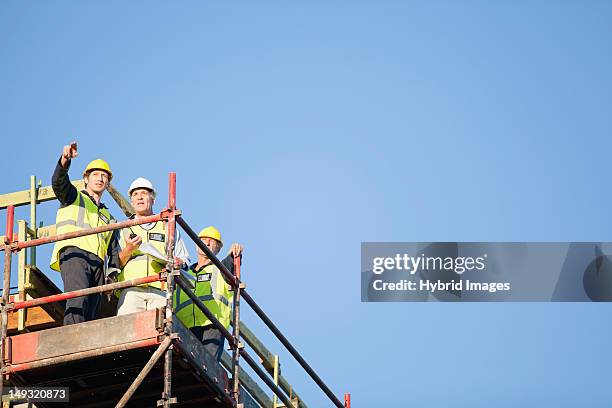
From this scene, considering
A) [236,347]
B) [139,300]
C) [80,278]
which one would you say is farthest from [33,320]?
[236,347]

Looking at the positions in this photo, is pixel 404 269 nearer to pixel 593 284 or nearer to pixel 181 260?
pixel 593 284

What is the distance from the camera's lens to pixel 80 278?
18844 mm

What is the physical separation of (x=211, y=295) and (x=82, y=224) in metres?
2.07

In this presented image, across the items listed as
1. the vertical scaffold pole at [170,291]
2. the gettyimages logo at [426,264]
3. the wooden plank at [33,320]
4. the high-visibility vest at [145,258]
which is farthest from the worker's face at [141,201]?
the gettyimages logo at [426,264]

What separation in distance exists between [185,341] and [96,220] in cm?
224

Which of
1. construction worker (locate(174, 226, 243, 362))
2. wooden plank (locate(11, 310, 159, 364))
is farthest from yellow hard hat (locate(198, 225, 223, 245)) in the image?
wooden plank (locate(11, 310, 159, 364))

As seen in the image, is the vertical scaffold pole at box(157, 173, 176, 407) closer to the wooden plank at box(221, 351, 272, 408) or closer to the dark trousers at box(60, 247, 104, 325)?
the dark trousers at box(60, 247, 104, 325)

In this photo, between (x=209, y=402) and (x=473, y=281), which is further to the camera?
(x=473, y=281)

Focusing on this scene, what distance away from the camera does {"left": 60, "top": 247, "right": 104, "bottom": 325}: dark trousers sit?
61.3 feet

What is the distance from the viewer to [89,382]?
19.4 m

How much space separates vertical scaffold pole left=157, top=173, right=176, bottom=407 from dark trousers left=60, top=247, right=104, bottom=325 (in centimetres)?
120

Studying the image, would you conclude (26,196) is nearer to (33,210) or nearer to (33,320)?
(33,210)

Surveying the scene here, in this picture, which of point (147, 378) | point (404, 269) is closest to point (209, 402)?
point (147, 378)

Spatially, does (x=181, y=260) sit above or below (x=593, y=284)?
below
